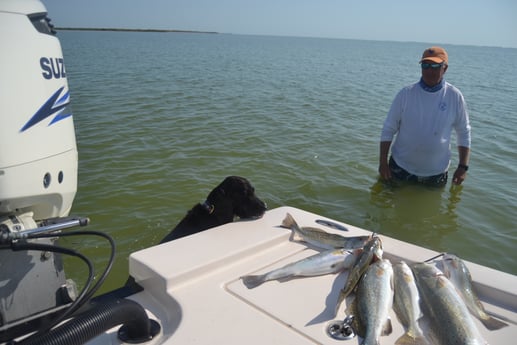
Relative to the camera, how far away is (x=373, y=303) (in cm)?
253

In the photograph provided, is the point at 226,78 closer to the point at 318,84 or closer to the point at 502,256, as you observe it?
the point at 318,84

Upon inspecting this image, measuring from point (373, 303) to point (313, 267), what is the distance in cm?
52

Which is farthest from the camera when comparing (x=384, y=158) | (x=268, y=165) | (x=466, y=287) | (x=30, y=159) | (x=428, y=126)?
(x=268, y=165)

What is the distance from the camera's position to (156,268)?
2.77 metres

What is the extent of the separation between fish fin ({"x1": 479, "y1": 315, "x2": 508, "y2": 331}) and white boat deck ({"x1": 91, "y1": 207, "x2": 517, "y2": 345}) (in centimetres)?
3

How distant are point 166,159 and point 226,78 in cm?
1537

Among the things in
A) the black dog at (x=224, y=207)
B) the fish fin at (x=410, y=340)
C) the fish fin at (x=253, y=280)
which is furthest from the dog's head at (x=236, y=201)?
the fish fin at (x=410, y=340)

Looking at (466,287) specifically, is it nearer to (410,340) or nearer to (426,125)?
(410,340)

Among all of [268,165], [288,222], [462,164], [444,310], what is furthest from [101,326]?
[268,165]

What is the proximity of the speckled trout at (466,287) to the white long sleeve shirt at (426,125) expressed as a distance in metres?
3.54

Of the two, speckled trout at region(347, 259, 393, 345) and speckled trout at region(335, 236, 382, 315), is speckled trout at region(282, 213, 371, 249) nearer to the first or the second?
speckled trout at region(335, 236, 382, 315)

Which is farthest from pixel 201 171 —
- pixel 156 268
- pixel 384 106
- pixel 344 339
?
pixel 384 106

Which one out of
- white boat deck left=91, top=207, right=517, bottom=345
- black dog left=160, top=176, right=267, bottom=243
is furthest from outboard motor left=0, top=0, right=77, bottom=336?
black dog left=160, top=176, right=267, bottom=243

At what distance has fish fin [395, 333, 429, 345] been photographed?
2262 millimetres
